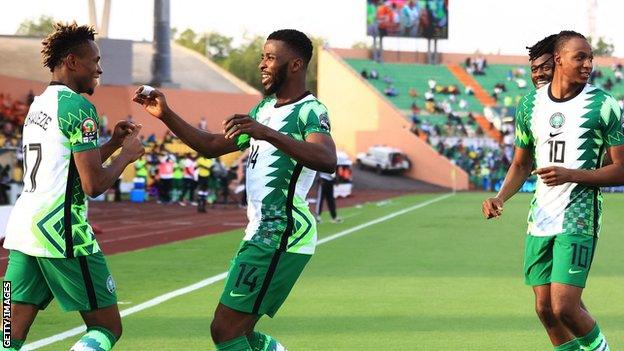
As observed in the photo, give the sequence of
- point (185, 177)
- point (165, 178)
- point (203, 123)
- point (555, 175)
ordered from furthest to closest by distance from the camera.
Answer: point (203, 123)
point (165, 178)
point (185, 177)
point (555, 175)

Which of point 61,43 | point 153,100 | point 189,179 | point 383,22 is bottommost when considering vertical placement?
point 189,179

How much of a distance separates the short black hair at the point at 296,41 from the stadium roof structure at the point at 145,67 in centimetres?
4244

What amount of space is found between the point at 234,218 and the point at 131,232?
6.24m

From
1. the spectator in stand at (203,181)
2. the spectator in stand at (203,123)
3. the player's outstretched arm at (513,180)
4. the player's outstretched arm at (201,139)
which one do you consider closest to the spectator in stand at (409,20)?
the spectator in stand at (203,123)

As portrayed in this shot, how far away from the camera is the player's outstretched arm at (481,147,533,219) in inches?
310

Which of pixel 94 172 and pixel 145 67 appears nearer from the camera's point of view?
pixel 94 172

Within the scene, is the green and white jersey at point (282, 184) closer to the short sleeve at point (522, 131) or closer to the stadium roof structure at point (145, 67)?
the short sleeve at point (522, 131)

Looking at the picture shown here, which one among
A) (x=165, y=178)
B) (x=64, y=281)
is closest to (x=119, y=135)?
(x=64, y=281)

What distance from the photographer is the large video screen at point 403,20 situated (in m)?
82.1

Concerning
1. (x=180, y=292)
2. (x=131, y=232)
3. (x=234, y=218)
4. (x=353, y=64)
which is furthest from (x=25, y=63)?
(x=180, y=292)

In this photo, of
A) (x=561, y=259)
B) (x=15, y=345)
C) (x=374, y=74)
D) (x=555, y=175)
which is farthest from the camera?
(x=374, y=74)

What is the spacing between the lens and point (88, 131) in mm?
6465

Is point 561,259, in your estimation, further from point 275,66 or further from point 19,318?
point 19,318

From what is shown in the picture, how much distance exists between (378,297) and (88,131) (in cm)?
751
